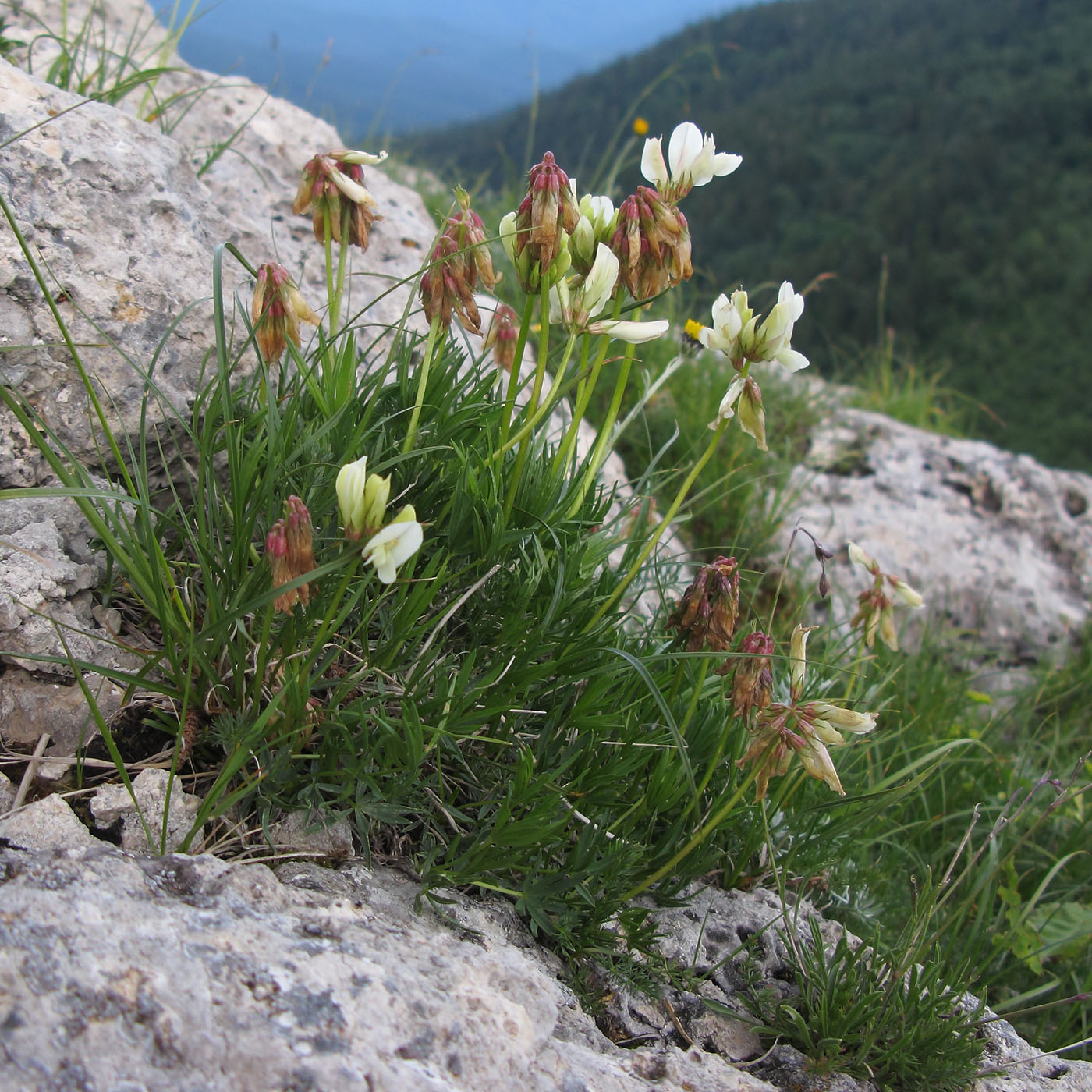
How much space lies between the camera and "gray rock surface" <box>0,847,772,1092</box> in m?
1.09

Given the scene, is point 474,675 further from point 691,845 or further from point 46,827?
point 46,827

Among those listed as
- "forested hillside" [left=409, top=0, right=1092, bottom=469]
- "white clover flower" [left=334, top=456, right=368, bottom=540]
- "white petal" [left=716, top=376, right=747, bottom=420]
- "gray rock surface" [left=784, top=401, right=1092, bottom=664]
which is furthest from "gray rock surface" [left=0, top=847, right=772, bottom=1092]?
"forested hillside" [left=409, top=0, right=1092, bottom=469]

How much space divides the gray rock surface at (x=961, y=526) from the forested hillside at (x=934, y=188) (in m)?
38.2

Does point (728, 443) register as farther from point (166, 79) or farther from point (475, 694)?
point (166, 79)

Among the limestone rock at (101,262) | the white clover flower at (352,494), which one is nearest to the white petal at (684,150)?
the limestone rock at (101,262)

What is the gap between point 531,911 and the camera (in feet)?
5.41

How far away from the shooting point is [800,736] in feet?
5.43

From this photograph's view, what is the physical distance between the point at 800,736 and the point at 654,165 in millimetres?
1188

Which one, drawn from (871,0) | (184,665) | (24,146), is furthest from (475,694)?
(871,0)

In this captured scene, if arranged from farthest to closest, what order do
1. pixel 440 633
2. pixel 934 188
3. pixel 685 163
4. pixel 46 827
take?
1. pixel 934 188
2. pixel 440 633
3. pixel 685 163
4. pixel 46 827

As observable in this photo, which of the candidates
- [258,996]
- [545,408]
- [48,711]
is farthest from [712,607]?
[48,711]

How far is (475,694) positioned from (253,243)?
2112 mm

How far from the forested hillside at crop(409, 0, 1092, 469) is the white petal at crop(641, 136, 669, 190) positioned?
42492mm

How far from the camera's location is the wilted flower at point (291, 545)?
1.39 m
